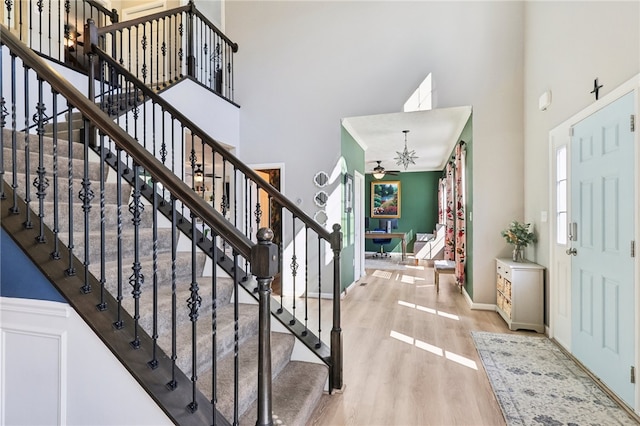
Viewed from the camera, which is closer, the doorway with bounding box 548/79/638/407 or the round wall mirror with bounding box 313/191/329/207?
the doorway with bounding box 548/79/638/407

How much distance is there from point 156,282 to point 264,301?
1.65ft

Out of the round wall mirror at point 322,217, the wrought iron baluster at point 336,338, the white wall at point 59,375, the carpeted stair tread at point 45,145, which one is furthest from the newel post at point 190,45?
the white wall at point 59,375

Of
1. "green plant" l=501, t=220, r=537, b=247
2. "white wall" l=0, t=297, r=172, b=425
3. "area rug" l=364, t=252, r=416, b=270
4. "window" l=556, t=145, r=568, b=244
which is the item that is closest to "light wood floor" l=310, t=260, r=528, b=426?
"green plant" l=501, t=220, r=537, b=247

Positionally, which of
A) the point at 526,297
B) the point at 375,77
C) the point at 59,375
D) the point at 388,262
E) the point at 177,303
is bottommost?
the point at 388,262

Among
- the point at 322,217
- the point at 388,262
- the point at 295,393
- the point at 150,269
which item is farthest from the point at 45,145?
the point at 388,262

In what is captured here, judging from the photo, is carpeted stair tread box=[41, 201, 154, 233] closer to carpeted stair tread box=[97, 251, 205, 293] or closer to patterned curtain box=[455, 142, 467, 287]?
carpeted stair tread box=[97, 251, 205, 293]

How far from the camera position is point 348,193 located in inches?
222

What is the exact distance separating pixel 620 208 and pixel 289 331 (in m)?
2.41

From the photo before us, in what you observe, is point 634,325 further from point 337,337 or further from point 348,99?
point 348,99

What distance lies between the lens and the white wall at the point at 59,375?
4.52 feet

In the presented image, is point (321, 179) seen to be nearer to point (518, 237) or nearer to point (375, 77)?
point (375, 77)

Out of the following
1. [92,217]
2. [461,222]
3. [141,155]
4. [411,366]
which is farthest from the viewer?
[461,222]

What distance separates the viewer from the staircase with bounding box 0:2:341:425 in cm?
133

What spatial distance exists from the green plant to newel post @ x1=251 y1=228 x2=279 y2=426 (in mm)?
3606
